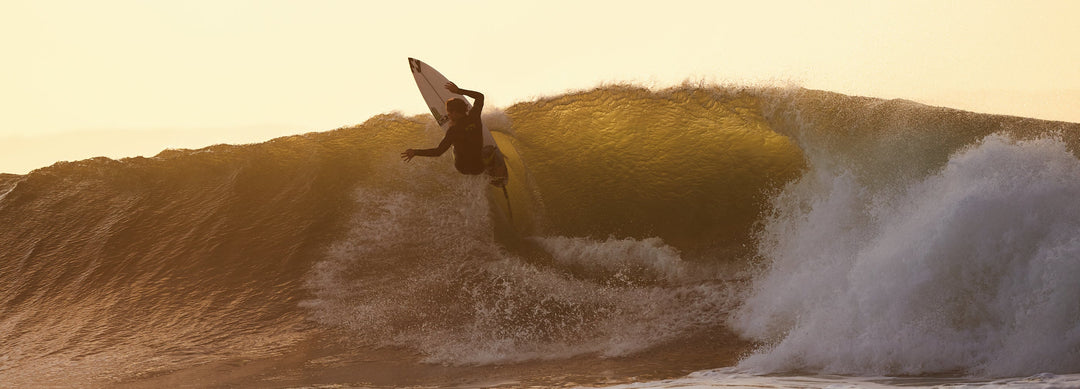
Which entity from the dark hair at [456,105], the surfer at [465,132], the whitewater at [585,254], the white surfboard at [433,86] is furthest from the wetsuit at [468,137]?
the white surfboard at [433,86]

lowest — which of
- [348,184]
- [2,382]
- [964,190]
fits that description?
[2,382]

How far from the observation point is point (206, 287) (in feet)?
30.8

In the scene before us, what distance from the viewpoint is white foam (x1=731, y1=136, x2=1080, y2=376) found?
5559 millimetres

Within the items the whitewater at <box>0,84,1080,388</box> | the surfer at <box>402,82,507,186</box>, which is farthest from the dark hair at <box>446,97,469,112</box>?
the whitewater at <box>0,84,1080,388</box>

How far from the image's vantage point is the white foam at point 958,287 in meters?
5.56

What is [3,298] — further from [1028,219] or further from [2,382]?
[1028,219]

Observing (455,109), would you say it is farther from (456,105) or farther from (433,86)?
(433,86)

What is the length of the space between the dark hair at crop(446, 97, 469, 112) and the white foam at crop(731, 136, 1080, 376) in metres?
3.40

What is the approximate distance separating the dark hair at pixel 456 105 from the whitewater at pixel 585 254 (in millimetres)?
1609

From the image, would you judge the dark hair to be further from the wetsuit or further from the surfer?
the wetsuit

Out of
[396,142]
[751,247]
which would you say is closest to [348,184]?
[396,142]

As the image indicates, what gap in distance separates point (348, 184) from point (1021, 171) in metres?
7.28

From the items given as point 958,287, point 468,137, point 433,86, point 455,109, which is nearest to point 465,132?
point 468,137

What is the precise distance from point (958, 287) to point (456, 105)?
4802 mm
